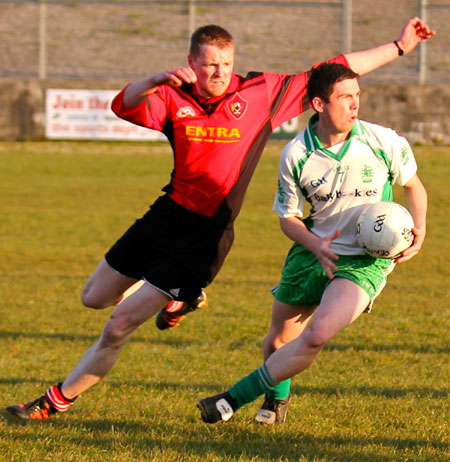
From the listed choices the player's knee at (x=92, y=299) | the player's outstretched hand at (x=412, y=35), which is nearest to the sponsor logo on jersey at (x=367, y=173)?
the player's outstretched hand at (x=412, y=35)

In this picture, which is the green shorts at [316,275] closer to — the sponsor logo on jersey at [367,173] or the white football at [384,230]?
the white football at [384,230]

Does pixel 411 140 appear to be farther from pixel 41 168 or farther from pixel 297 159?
pixel 297 159

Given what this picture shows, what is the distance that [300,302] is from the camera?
17.1 ft

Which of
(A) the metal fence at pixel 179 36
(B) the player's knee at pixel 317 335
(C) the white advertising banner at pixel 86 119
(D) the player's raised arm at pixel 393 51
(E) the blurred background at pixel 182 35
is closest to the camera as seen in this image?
(B) the player's knee at pixel 317 335

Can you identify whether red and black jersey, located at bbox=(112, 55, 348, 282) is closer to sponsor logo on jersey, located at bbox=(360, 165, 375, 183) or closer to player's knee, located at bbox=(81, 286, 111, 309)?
player's knee, located at bbox=(81, 286, 111, 309)

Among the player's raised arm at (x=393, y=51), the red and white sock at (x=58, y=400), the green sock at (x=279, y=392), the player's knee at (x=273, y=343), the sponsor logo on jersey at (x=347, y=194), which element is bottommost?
the red and white sock at (x=58, y=400)

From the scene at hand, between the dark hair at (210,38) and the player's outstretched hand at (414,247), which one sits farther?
the dark hair at (210,38)

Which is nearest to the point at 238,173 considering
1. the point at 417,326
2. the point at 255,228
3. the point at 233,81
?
the point at 233,81

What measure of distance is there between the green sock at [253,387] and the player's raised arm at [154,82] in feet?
5.00

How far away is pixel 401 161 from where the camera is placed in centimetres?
509

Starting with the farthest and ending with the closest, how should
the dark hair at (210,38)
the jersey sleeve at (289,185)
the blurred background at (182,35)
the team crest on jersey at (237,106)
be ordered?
the blurred background at (182,35) → the team crest on jersey at (237,106) → the dark hair at (210,38) → the jersey sleeve at (289,185)

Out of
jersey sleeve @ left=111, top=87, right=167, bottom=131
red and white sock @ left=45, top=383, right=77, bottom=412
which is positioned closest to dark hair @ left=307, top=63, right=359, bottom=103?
jersey sleeve @ left=111, top=87, right=167, bottom=131

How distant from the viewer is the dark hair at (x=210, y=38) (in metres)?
5.33

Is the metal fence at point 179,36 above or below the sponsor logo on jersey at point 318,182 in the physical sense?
above
